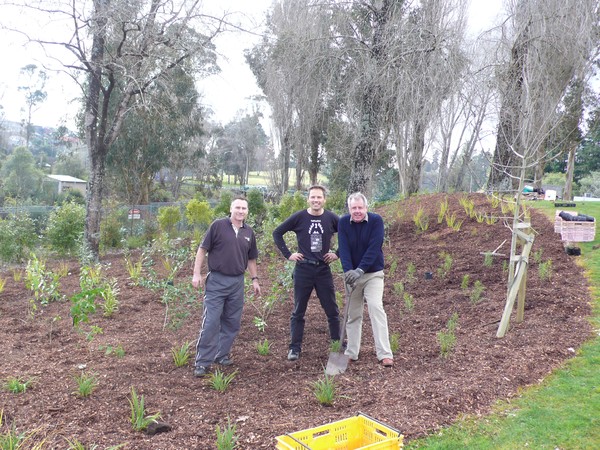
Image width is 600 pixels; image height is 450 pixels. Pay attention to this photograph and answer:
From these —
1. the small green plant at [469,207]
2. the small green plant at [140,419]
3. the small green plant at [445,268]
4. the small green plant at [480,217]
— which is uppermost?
the small green plant at [469,207]

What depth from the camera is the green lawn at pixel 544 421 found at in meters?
3.16

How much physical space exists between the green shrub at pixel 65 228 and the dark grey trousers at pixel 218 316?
7030 mm

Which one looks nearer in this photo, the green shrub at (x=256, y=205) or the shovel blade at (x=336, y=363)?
the shovel blade at (x=336, y=363)

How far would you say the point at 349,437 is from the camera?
9.40ft

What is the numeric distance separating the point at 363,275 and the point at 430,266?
3.67 meters

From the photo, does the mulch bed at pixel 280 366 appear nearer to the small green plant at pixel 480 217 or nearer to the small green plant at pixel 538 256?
the small green plant at pixel 538 256

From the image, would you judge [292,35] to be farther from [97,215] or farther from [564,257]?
[564,257]

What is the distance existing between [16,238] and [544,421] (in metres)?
10.1

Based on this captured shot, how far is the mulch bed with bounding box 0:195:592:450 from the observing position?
3.41 meters

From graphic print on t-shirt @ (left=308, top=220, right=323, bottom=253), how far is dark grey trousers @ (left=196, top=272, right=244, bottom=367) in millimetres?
719

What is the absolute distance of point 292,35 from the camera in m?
9.82

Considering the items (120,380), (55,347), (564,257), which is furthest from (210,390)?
(564,257)

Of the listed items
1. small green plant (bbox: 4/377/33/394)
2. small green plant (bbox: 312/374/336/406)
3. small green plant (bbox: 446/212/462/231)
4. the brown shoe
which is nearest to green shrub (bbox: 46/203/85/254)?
small green plant (bbox: 4/377/33/394)

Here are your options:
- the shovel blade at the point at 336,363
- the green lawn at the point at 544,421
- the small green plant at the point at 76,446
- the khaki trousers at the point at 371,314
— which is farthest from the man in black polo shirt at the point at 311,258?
the small green plant at the point at 76,446
